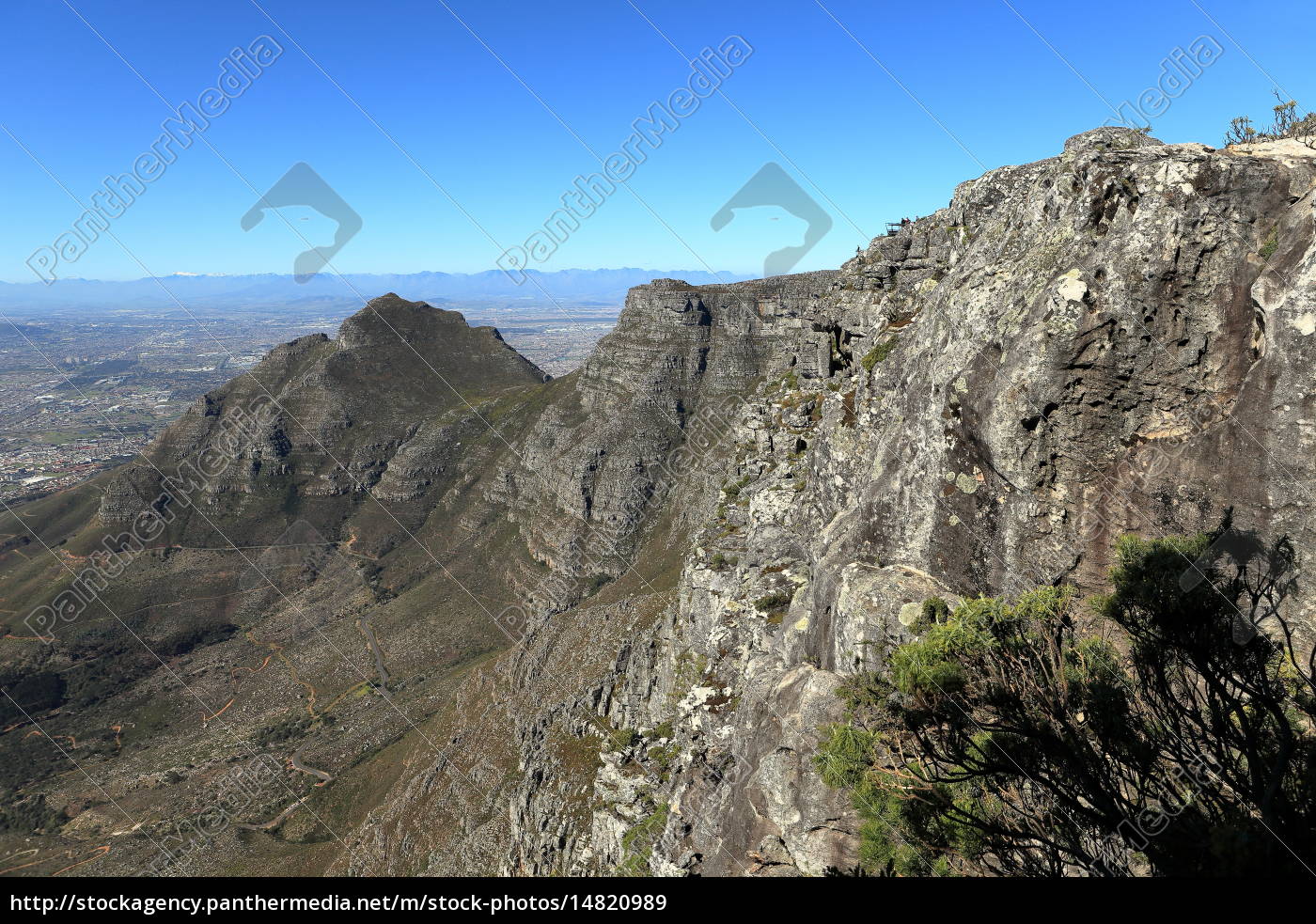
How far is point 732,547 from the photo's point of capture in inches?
1395

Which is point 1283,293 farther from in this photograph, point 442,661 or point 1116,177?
point 442,661

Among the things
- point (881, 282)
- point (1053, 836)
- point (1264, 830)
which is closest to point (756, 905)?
point (1053, 836)

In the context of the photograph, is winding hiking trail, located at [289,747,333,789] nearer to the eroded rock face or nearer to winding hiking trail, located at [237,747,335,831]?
winding hiking trail, located at [237,747,335,831]

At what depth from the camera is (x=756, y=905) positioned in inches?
642

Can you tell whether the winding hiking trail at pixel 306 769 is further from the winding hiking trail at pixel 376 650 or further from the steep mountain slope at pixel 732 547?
the winding hiking trail at pixel 376 650

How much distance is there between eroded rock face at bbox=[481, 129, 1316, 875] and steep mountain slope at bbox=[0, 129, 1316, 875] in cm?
8

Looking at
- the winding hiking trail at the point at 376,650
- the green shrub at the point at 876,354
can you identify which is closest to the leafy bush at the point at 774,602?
the green shrub at the point at 876,354

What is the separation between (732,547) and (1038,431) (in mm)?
20281

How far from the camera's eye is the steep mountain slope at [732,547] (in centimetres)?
1507

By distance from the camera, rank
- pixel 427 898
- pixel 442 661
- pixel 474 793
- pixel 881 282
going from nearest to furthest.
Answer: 1. pixel 427 898
2. pixel 881 282
3. pixel 474 793
4. pixel 442 661

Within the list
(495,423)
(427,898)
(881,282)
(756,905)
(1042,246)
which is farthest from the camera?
(495,423)

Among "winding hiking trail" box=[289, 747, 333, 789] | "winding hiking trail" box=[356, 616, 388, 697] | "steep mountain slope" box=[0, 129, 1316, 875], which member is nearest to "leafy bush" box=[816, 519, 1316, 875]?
"steep mountain slope" box=[0, 129, 1316, 875]

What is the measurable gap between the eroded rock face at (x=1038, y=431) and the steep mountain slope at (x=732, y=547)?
84 mm

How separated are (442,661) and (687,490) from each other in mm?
46483
